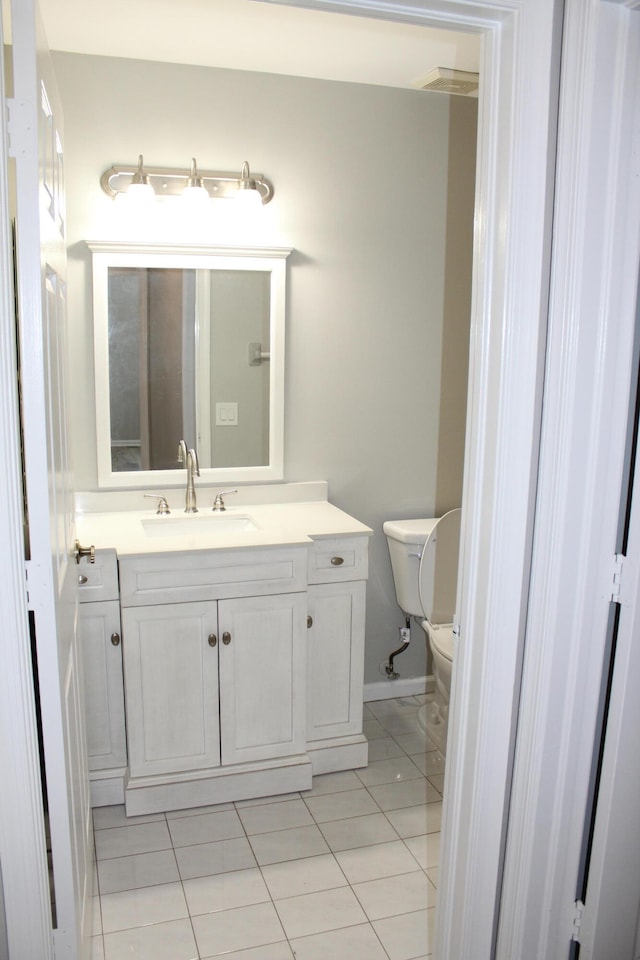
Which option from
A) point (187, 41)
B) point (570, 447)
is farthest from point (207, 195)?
point (570, 447)

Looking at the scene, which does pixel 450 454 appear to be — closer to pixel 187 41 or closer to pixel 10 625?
pixel 187 41

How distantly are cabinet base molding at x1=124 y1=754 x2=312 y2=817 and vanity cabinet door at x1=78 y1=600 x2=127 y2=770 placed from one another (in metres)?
0.13

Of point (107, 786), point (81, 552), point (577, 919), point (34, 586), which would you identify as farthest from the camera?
point (107, 786)

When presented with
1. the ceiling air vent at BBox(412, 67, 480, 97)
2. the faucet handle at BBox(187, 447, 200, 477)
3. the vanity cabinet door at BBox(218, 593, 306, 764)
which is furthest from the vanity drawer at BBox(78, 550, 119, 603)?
the ceiling air vent at BBox(412, 67, 480, 97)

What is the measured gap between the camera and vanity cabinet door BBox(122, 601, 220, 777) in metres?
2.42

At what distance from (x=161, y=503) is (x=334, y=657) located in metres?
0.83

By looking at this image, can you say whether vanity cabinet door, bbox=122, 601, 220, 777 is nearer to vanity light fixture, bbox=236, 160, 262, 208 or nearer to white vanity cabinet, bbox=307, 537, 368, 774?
white vanity cabinet, bbox=307, 537, 368, 774

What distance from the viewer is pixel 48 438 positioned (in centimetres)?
135

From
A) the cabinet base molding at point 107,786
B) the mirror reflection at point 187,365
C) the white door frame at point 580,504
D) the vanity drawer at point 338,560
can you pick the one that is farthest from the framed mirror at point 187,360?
the white door frame at point 580,504

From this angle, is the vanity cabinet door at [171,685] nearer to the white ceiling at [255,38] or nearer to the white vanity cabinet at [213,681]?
the white vanity cabinet at [213,681]

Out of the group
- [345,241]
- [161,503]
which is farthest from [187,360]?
[345,241]

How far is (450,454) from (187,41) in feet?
5.84

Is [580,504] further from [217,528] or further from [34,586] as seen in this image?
[217,528]

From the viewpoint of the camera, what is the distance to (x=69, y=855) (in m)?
1.45
